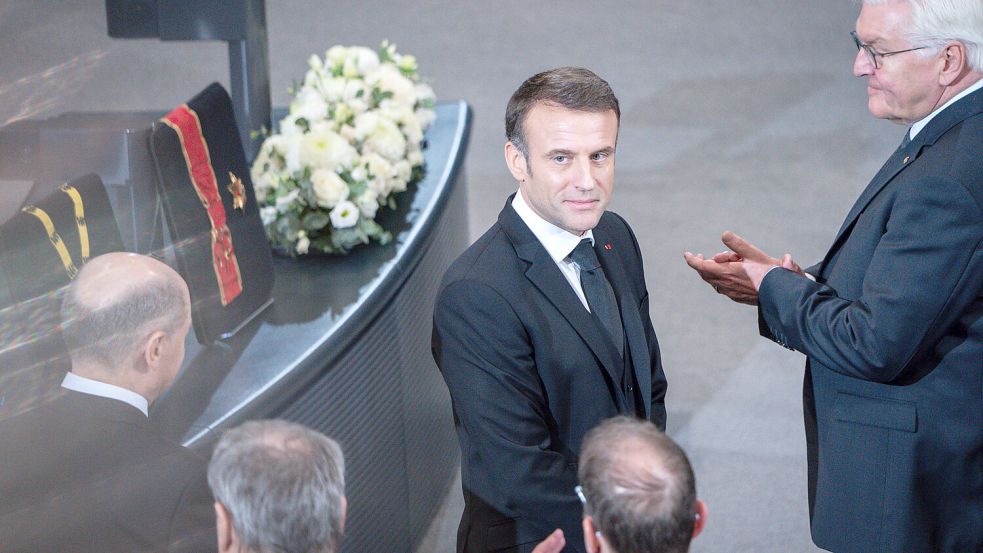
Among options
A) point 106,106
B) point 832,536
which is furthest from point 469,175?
point 832,536

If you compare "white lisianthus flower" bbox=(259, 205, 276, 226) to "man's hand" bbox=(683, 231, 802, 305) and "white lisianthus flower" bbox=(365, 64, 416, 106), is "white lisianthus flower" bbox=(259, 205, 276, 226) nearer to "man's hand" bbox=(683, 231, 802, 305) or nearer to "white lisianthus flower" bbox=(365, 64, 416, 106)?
"white lisianthus flower" bbox=(365, 64, 416, 106)

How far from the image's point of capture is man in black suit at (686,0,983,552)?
1.92 metres

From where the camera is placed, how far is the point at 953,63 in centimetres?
197

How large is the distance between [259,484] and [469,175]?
191 inches

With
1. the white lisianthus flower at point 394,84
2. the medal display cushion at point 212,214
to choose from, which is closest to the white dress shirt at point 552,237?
the medal display cushion at point 212,214

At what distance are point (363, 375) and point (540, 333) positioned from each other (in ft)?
3.04

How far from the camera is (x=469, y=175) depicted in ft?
20.5

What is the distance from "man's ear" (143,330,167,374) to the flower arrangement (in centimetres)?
121

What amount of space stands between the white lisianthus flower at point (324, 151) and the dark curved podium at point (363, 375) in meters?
0.27

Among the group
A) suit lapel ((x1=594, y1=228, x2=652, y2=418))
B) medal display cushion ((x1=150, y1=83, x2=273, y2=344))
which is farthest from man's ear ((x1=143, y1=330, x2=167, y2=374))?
suit lapel ((x1=594, y1=228, x2=652, y2=418))

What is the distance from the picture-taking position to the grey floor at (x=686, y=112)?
3.85 metres

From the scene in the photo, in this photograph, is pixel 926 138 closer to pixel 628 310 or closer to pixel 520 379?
pixel 628 310

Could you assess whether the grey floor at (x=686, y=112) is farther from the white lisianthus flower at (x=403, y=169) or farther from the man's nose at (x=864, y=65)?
the man's nose at (x=864, y=65)

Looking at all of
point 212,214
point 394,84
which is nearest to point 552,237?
point 212,214
